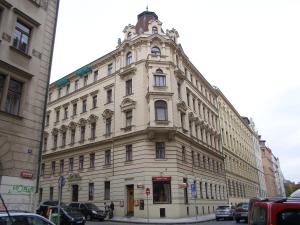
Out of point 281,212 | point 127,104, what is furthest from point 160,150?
point 281,212

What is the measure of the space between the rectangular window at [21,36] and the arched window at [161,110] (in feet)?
57.2

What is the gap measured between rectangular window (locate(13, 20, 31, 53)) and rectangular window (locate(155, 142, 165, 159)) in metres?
18.0

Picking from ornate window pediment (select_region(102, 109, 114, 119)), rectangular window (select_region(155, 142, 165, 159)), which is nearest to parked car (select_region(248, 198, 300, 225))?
rectangular window (select_region(155, 142, 165, 159))

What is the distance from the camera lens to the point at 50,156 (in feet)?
140

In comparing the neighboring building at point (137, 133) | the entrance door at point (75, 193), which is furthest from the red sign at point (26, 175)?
the entrance door at point (75, 193)

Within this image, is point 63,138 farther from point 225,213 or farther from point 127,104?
point 225,213

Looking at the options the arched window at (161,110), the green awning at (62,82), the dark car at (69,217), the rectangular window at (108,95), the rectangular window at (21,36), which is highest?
the green awning at (62,82)

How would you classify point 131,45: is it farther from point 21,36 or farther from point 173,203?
point 21,36

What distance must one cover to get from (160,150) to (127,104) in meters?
6.39

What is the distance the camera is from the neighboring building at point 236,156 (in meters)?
53.5

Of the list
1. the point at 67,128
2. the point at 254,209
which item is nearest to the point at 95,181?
the point at 67,128

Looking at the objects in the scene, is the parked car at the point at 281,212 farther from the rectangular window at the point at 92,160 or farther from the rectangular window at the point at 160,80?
the rectangular window at the point at 92,160

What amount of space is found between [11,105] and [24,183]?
12.9 feet

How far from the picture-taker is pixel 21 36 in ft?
54.6
